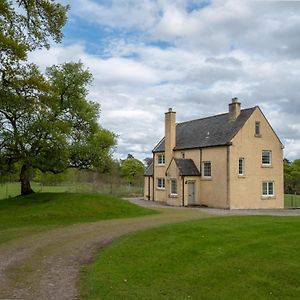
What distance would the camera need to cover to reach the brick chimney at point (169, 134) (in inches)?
1746

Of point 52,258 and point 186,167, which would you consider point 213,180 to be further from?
point 52,258

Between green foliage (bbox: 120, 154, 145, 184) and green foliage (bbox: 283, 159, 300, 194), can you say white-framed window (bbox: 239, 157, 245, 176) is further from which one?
green foliage (bbox: 120, 154, 145, 184)

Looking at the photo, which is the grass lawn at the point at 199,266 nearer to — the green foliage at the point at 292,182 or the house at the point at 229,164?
the house at the point at 229,164

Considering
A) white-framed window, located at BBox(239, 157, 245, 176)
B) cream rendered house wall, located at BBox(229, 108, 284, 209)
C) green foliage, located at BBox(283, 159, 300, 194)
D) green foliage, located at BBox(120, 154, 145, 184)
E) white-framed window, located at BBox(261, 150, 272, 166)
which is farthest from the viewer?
green foliage, located at BBox(120, 154, 145, 184)

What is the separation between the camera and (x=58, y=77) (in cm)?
3112

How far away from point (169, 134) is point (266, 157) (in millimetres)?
10469

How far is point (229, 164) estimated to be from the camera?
37.8 metres

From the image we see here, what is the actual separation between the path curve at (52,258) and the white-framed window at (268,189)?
2062cm

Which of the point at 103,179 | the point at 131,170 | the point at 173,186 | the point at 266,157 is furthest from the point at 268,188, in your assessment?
the point at 131,170

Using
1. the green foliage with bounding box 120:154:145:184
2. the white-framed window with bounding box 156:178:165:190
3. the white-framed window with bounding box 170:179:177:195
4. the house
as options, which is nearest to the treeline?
the green foliage with bounding box 120:154:145:184

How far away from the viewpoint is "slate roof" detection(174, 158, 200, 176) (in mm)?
40844

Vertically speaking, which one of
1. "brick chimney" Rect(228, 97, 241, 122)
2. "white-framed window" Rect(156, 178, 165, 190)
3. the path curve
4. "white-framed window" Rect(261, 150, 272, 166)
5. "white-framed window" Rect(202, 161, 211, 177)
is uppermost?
"brick chimney" Rect(228, 97, 241, 122)

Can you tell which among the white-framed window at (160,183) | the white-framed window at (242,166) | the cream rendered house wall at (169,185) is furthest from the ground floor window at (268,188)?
the white-framed window at (160,183)

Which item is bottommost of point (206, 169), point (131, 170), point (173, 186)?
point (173, 186)
